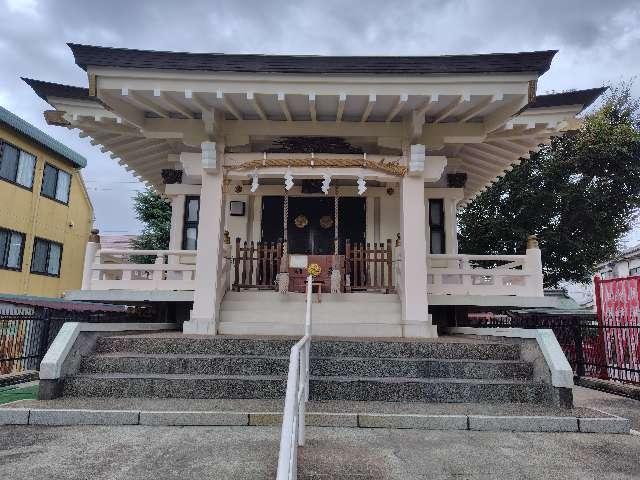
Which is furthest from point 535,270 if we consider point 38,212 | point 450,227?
point 38,212

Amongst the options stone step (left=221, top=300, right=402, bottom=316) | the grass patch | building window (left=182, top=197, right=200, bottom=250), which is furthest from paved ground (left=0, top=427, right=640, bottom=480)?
building window (left=182, top=197, right=200, bottom=250)

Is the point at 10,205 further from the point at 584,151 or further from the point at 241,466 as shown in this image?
the point at 584,151

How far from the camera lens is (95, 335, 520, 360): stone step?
644cm

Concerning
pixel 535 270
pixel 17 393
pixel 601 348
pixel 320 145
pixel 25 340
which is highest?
pixel 320 145

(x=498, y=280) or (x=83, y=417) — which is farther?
(x=498, y=280)

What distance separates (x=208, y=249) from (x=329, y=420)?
176 inches

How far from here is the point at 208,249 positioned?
8141 mm

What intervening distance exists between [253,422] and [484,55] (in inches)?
277

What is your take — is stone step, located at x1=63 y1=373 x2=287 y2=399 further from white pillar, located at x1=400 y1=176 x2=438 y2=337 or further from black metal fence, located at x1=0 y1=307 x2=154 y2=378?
black metal fence, located at x1=0 y1=307 x2=154 y2=378

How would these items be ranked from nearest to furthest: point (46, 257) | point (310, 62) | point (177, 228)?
1. point (310, 62)
2. point (177, 228)
3. point (46, 257)

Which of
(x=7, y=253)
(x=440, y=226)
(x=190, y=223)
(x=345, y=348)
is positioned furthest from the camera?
(x=7, y=253)

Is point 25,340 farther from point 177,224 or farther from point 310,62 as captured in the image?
point 310,62

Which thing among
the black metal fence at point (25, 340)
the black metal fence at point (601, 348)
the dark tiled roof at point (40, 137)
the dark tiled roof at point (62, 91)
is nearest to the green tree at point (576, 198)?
the black metal fence at point (601, 348)

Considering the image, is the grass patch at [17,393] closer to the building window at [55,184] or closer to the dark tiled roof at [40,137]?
the dark tiled roof at [40,137]
